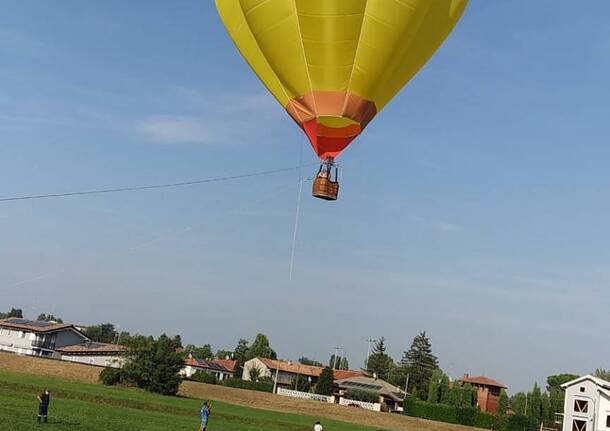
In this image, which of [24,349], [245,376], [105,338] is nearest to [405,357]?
[245,376]

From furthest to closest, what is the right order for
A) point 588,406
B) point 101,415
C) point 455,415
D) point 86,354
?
point 86,354
point 455,415
point 588,406
point 101,415

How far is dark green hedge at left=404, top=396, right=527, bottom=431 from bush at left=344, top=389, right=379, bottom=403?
10818 millimetres

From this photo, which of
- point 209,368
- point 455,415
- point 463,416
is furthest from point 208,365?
point 463,416

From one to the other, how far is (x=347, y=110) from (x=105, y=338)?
175 metres

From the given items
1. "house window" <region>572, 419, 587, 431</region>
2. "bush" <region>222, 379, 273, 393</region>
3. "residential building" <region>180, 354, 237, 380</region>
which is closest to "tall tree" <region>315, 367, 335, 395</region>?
"bush" <region>222, 379, 273, 393</region>

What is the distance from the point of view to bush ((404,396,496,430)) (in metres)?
70.9

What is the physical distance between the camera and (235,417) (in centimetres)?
4194

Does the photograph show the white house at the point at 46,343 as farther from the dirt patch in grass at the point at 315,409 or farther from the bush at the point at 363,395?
the bush at the point at 363,395

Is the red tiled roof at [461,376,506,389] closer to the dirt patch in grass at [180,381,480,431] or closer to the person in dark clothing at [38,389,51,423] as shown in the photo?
the dirt patch in grass at [180,381,480,431]

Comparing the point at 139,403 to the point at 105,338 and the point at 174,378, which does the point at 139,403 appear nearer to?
the point at 174,378

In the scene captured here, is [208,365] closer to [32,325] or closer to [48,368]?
[32,325]

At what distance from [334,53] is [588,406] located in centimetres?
3415

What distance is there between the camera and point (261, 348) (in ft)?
471

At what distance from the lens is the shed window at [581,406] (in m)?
43.6
